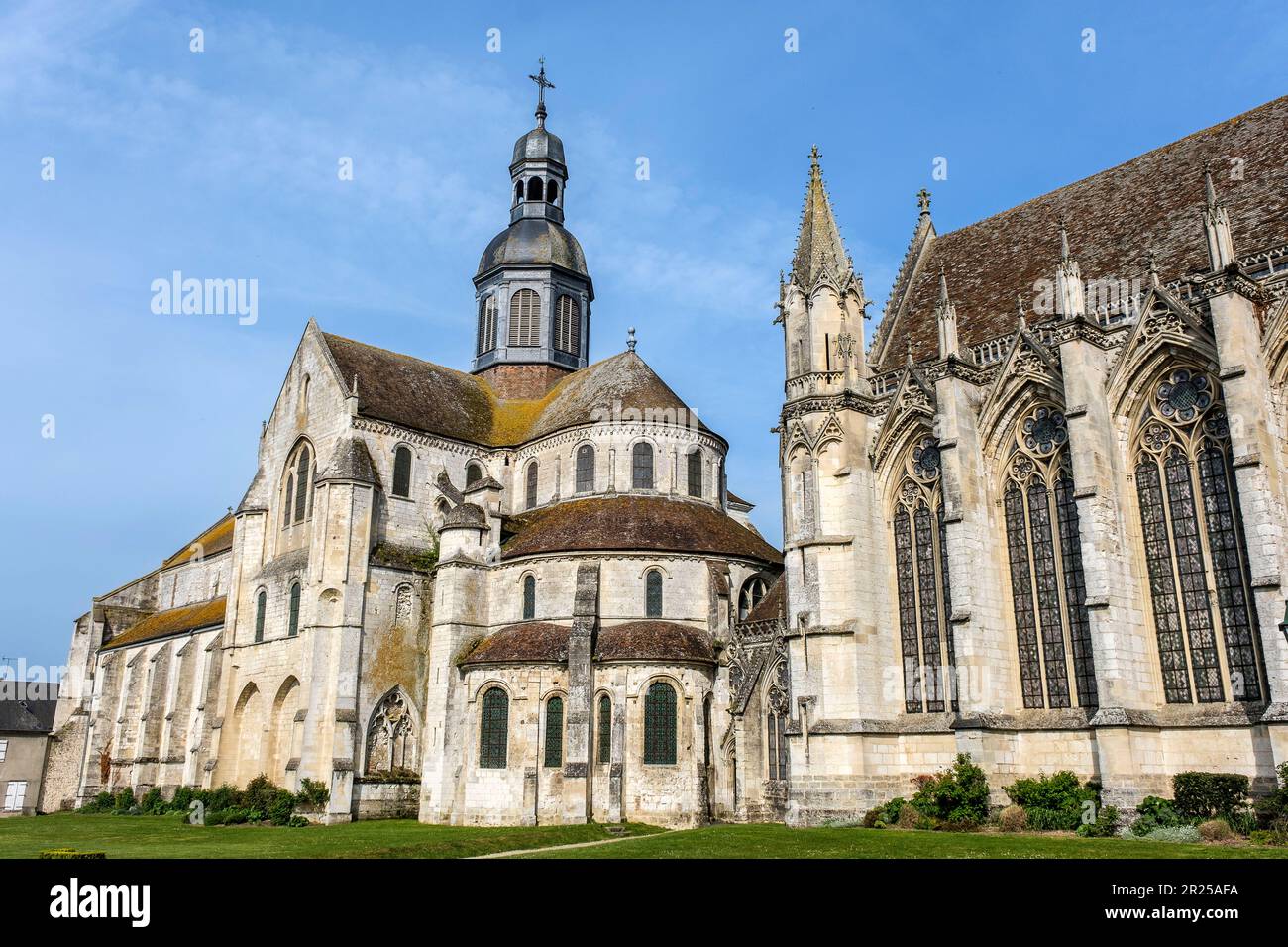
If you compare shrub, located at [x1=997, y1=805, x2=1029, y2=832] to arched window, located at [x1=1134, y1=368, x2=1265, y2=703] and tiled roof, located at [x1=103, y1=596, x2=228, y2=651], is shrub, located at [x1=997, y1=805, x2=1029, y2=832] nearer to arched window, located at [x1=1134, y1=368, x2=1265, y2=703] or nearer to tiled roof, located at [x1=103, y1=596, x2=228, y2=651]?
arched window, located at [x1=1134, y1=368, x2=1265, y2=703]

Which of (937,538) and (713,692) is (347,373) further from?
(937,538)

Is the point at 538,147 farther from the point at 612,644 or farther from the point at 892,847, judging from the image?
the point at 892,847

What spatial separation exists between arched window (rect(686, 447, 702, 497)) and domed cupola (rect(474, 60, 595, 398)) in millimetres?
10956

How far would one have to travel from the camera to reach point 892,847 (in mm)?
19125

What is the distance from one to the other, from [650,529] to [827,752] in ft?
46.1

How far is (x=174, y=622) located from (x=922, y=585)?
42340 millimetres

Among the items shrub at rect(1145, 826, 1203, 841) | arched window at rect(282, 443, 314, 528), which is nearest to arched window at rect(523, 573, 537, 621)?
arched window at rect(282, 443, 314, 528)

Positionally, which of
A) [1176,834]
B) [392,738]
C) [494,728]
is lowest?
[1176,834]

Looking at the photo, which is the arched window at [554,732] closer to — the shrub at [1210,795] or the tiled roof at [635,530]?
the tiled roof at [635,530]

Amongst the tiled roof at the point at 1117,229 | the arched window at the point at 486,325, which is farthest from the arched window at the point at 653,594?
the arched window at the point at 486,325

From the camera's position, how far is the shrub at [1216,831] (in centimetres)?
1933

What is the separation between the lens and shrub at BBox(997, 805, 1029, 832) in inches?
891

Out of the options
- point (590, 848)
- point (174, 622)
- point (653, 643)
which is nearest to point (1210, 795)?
point (590, 848)

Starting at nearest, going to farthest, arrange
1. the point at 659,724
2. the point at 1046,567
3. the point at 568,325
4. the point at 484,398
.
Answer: the point at 1046,567 → the point at 659,724 → the point at 484,398 → the point at 568,325
